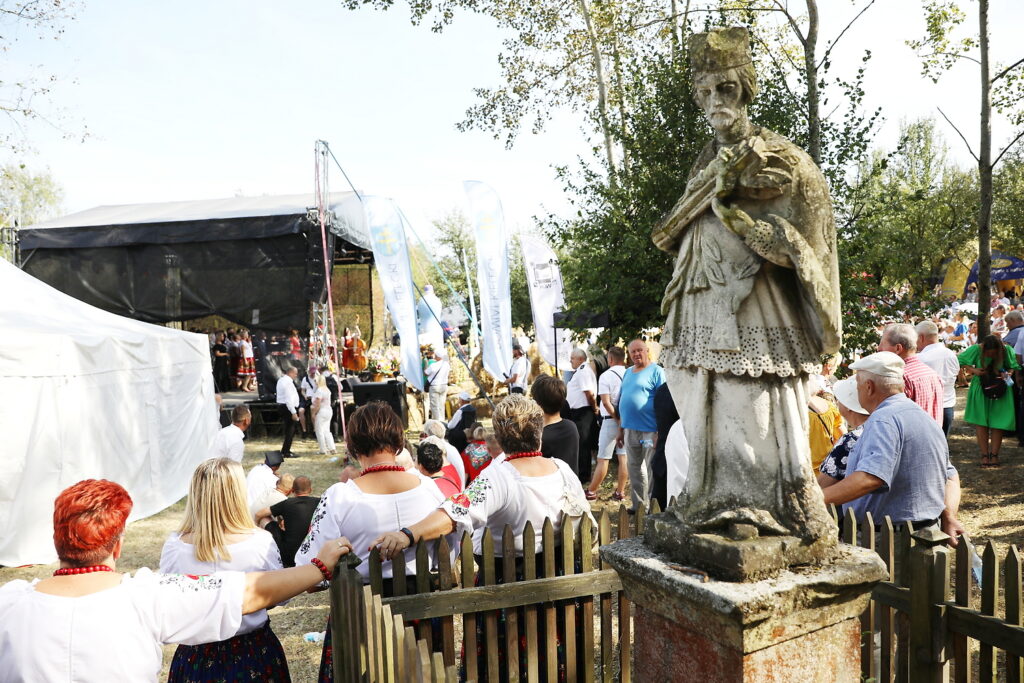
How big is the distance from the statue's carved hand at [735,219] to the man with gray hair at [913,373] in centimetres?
391

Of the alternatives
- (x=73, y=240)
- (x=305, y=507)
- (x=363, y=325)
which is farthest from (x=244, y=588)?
(x=363, y=325)

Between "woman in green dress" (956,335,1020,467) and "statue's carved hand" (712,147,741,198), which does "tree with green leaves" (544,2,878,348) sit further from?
"statue's carved hand" (712,147,741,198)

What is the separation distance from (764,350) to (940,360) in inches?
257

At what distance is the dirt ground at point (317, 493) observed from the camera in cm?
527

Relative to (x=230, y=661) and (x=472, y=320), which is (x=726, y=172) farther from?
(x=472, y=320)

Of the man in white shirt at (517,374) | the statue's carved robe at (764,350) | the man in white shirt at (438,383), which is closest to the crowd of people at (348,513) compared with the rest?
the statue's carved robe at (764,350)

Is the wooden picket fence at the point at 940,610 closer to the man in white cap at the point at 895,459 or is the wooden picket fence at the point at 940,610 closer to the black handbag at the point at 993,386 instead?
the man in white cap at the point at 895,459

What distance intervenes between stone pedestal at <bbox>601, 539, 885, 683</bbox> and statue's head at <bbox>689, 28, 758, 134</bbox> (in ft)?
4.79

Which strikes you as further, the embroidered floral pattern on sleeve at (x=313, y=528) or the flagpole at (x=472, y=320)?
the flagpole at (x=472, y=320)

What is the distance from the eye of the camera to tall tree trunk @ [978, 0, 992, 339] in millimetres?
8930

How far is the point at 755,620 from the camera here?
2059 millimetres

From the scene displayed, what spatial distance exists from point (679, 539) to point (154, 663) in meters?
1.71

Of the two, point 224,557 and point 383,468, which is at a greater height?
point 383,468

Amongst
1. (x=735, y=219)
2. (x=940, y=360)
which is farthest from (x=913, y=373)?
(x=735, y=219)
